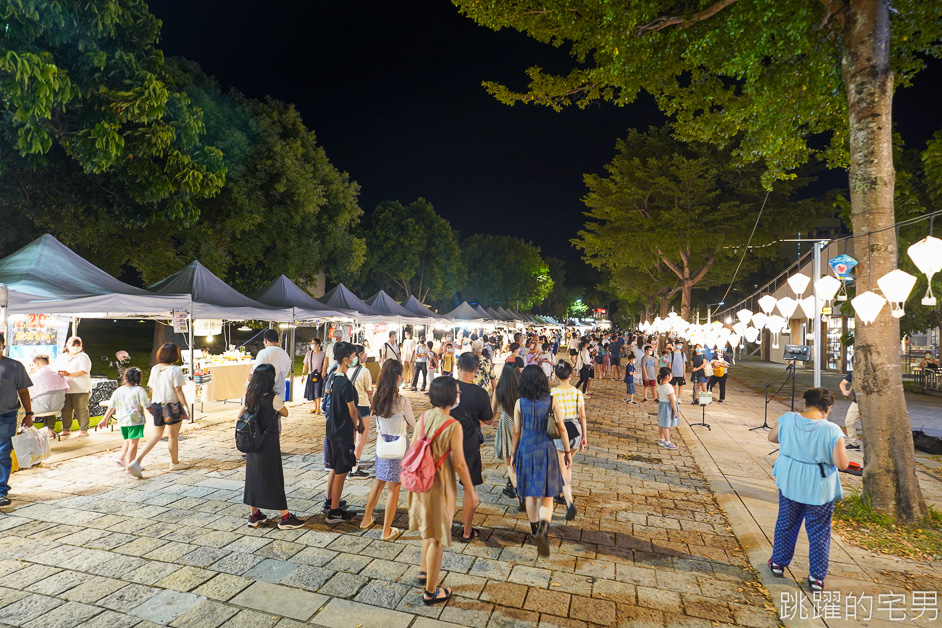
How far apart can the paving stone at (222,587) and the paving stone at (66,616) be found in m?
0.62

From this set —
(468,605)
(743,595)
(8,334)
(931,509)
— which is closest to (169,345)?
(8,334)

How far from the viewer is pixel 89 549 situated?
410cm

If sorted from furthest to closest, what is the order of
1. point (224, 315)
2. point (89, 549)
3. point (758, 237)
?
point (758, 237) → point (224, 315) → point (89, 549)

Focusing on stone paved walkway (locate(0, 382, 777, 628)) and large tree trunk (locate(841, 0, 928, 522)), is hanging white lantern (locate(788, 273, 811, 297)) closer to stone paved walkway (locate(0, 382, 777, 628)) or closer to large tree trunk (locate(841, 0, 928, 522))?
large tree trunk (locate(841, 0, 928, 522))

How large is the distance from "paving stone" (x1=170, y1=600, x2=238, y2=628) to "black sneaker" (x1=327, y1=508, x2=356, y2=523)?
4.76 ft

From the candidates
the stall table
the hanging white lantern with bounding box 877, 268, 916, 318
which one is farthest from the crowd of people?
the stall table

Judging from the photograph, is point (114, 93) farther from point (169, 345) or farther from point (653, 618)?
point (653, 618)

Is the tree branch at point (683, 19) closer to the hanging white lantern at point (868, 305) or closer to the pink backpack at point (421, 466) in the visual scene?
the hanging white lantern at point (868, 305)

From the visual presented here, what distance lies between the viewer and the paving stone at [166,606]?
3.18m

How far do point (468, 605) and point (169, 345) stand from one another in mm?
4892

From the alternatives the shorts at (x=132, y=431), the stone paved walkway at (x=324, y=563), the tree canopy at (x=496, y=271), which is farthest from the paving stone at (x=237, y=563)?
the tree canopy at (x=496, y=271)

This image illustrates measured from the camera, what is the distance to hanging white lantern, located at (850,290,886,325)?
5.05m

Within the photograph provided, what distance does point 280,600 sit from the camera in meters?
3.40

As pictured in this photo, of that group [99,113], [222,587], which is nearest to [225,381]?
[99,113]
